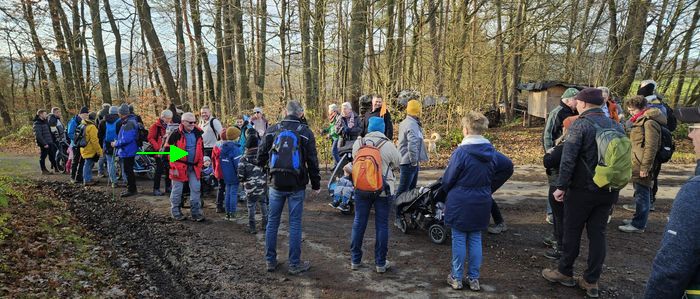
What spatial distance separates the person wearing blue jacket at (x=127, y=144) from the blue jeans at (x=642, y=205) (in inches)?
373

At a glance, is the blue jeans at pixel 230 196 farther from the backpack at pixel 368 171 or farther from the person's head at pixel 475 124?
the person's head at pixel 475 124

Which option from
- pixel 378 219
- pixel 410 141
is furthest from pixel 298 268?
pixel 410 141

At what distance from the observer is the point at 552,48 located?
23.6 meters

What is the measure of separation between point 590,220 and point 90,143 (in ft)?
33.4

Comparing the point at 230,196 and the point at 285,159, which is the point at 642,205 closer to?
the point at 285,159

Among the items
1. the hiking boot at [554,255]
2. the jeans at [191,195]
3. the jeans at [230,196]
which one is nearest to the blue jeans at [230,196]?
the jeans at [230,196]

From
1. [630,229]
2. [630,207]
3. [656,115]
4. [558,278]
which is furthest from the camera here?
[630,207]

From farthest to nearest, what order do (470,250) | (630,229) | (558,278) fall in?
1. (630,229)
2. (558,278)
3. (470,250)

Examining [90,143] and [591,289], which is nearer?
[591,289]

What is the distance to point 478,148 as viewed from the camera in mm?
4293

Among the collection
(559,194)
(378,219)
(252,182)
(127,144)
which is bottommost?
Answer: (378,219)

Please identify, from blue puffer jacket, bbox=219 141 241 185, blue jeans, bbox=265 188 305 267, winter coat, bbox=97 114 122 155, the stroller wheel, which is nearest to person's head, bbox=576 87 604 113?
the stroller wheel

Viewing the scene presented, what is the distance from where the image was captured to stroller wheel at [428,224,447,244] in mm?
5810

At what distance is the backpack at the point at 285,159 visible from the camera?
4.88m
